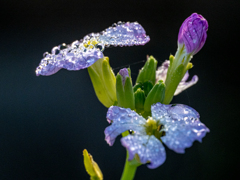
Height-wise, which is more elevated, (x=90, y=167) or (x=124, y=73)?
(x=124, y=73)

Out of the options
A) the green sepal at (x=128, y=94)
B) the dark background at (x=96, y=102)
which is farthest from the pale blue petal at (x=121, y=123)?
the dark background at (x=96, y=102)

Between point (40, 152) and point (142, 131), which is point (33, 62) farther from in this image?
point (142, 131)

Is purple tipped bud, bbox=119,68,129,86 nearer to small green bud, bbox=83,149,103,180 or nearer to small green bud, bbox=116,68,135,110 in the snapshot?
small green bud, bbox=116,68,135,110

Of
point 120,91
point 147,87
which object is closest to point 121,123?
point 120,91

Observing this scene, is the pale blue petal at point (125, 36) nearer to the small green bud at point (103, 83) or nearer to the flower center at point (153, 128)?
the small green bud at point (103, 83)

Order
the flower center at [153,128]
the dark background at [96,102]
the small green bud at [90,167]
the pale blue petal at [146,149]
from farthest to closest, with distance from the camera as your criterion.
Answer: the dark background at [96,102] → the small green bud at [90,167] → the flower center at [153,128] → the pale blue petal at [146,149]

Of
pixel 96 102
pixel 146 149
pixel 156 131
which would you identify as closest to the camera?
pixel 146 149

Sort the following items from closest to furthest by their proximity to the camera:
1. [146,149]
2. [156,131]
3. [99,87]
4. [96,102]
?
1. [146,149]
2. [156,131]
3. [99,87]
4. [96,102]

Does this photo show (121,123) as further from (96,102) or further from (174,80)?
(96,102)
